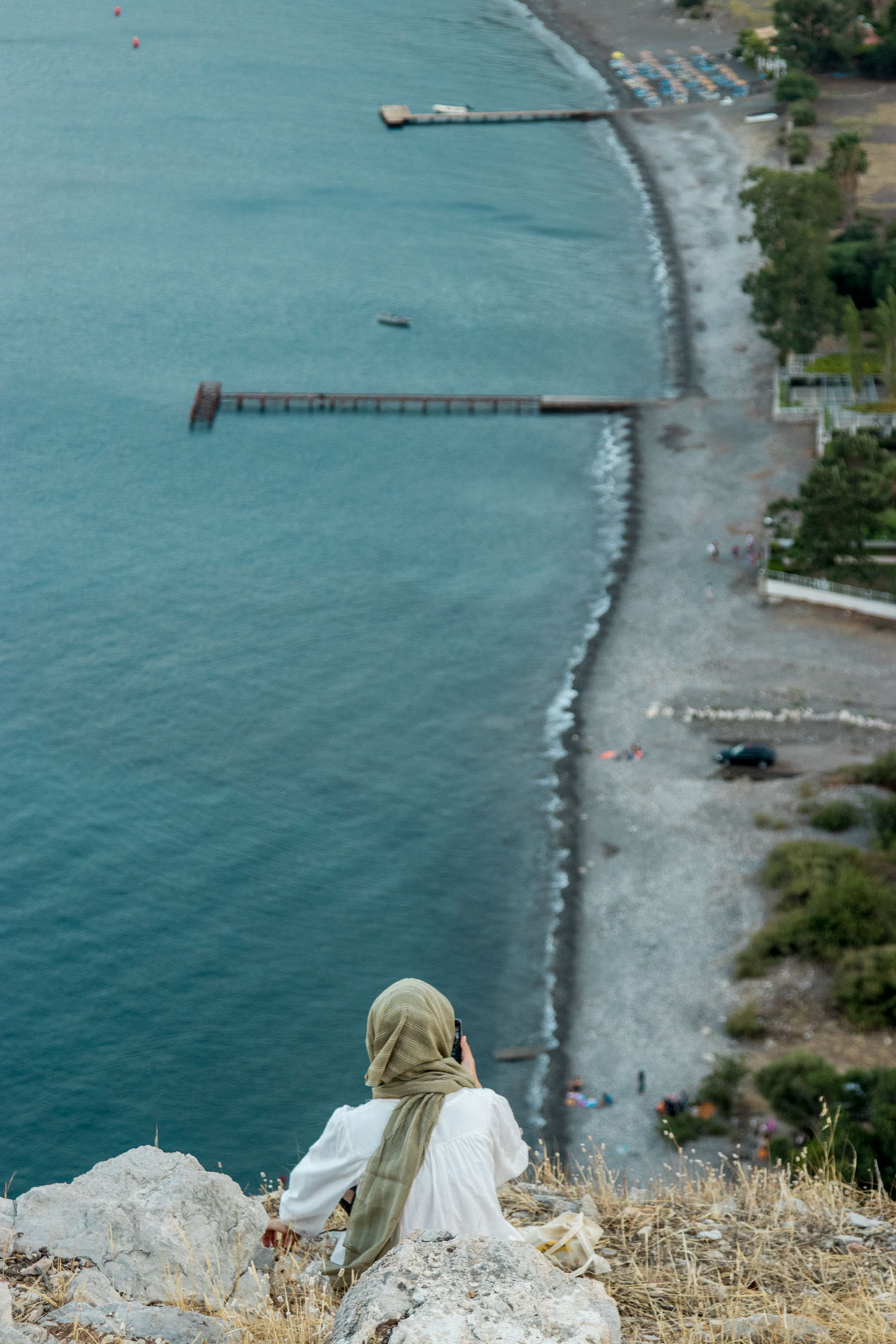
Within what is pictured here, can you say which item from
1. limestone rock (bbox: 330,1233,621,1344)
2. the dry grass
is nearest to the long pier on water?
the dry grass

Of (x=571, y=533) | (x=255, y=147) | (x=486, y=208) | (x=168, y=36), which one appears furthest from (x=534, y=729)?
(x=168, y=36)

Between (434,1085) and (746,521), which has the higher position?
(434,1085)

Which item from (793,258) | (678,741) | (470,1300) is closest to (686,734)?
(678,741)

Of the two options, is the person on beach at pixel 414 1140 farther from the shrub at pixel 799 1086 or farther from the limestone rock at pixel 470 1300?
the shrub at pixel 799 1086

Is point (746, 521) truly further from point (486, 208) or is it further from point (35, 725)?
point (486, 208)

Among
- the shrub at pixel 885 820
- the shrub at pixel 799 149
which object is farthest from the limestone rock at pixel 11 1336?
the shrub at pixel 799 149

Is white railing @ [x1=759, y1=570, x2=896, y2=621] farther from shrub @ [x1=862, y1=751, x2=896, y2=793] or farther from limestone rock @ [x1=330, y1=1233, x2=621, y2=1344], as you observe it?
limestone rock @ [x1=330, y1=1233, x2=621, y2=1344]
